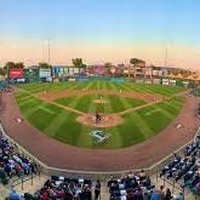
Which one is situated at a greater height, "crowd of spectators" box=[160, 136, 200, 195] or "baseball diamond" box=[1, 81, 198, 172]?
"crowd of spectators" box=[160, 136, 200, 195]

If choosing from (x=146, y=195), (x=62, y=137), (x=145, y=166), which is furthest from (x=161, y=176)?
(x=62, y=137)

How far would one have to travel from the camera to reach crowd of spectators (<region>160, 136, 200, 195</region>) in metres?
26.2

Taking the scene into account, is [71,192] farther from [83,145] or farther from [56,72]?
[56,72]

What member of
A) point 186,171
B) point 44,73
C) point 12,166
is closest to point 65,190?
point 12,166

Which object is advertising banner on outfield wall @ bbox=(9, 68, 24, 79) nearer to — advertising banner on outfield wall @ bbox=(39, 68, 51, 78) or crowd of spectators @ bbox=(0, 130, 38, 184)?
advertising banner on outfield wall @ bbox=(39, 68, 51, 78)

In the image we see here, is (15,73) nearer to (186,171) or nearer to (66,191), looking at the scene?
(186,171)

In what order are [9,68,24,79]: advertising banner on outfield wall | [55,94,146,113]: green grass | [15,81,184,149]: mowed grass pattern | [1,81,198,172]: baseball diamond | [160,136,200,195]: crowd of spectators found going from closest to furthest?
[160,136,200,195]: crowd of spectators → [1,81,198,172]: baseball diamond → [15,81,184,149]: mowed grass pattern → [55,94,146,113]: green grass → [9,68,24,79]: advertising banner on outfield wall

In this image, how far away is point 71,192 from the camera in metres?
24.3

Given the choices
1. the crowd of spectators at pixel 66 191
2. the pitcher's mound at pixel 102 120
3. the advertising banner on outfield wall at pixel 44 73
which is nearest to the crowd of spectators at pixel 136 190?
the crowd of spectators at pixel 66 191

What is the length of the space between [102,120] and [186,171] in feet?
65.9

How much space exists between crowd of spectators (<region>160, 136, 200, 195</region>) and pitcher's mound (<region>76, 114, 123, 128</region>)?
43.2ft

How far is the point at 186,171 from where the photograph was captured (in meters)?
28.6

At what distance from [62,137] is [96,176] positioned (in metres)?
11.4

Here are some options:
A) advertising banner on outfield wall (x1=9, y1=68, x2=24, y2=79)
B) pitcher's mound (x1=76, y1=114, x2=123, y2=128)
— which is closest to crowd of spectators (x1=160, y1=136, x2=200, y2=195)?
pitcher's mound (x1=76, y1=114, x2=123, y2=128)
